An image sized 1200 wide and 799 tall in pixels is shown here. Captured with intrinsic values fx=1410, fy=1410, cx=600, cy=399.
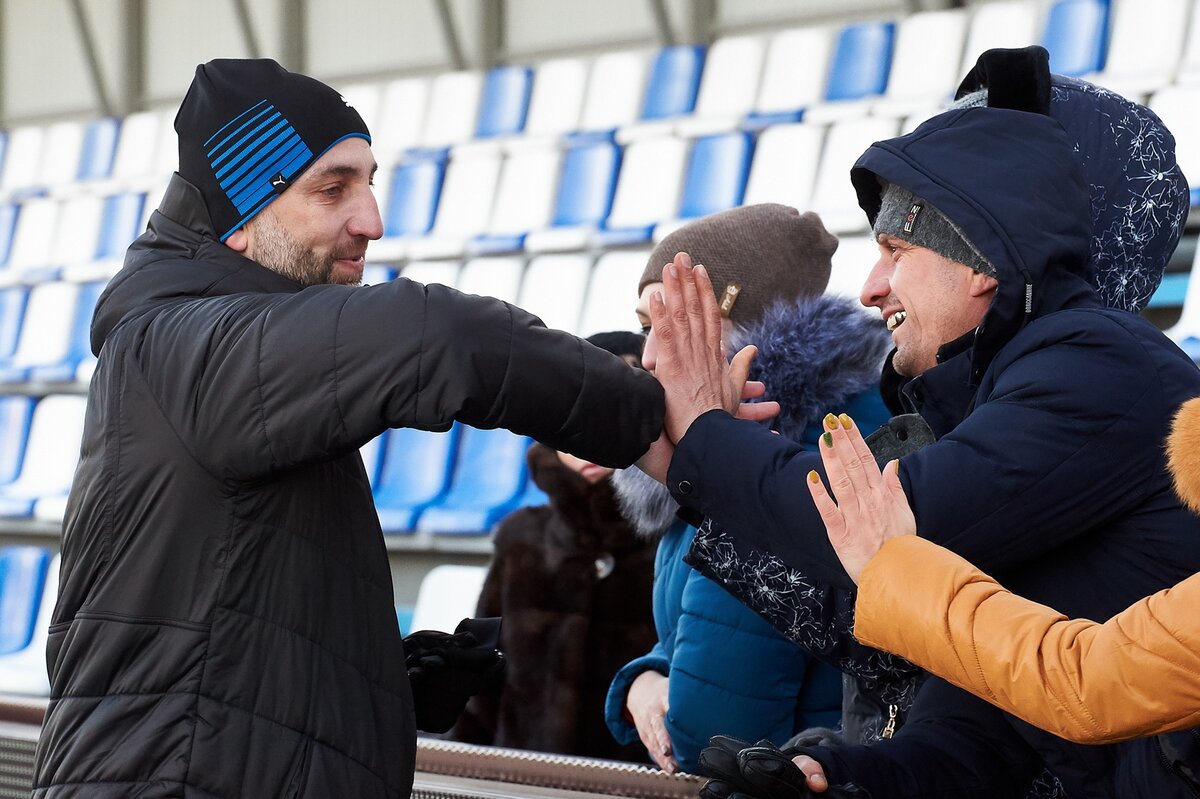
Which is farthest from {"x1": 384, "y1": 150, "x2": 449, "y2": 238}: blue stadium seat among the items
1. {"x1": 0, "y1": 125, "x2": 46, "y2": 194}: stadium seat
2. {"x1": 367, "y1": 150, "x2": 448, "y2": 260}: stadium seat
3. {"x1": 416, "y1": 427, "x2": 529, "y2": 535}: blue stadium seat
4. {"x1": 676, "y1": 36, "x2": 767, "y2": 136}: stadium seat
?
{"x1": 0, "y1": 125, "x2": 46, "y2": 194}: stadium seat

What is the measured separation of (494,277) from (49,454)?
3.03 meters

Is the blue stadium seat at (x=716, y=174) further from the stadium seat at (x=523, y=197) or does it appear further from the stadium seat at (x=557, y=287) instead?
the stadium seat at (x=523, y=197)

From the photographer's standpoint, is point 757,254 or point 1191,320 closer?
point 757,254

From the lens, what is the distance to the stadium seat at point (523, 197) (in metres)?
8.19

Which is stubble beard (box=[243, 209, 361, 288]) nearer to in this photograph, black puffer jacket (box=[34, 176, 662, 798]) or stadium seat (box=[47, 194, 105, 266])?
black puffer jacket (box=[34, 176, 662, 798])

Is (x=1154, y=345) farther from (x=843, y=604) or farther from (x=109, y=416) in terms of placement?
(x=109, y=416)

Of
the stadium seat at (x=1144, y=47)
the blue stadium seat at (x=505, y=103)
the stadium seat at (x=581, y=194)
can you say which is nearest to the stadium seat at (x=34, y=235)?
the blue stadium seat at (x=505, y=103)

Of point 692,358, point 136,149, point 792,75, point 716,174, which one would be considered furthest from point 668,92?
point 692,358

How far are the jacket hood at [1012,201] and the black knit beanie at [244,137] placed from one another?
70 cm

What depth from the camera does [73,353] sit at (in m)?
9.24

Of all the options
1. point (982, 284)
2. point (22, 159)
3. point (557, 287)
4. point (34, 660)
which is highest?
point (22, 159)

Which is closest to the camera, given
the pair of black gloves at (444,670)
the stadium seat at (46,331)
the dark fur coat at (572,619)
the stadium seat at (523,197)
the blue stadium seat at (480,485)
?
the pair of black gloves at (444,670)

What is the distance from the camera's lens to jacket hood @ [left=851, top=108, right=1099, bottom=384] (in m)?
1.54

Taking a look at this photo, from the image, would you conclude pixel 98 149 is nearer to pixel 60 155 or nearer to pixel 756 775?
pixel 60 155
